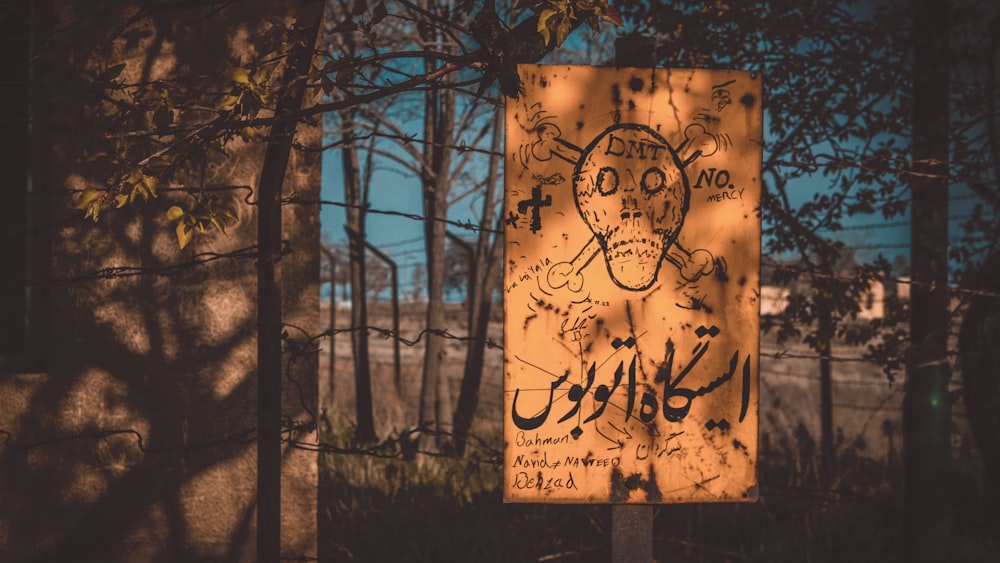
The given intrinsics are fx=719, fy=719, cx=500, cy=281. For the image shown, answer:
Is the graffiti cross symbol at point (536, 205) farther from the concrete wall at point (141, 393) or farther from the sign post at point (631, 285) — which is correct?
the concrete wall at point (141, 393)

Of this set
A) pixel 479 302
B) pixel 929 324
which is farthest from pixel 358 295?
pixel 929 324

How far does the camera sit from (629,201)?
162 centimetres

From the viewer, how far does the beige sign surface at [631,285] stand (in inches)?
62.9

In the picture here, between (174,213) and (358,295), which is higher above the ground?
(174,213)

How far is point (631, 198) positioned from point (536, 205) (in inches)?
8.5

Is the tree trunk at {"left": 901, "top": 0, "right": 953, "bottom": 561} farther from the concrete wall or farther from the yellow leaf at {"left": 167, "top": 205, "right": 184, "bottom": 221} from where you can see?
the yellow leaf at {"left": 167, "top": 205, "right": 184, "bottom": 221}

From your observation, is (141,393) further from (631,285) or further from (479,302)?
(479,302)

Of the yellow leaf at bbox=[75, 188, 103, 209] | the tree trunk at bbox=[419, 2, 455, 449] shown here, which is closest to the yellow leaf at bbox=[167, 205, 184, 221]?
the yellow leaf at bbox=[75, 188, 103, 209]

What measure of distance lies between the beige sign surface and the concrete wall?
1.06 m

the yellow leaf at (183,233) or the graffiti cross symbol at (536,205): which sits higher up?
the graffiti cross symbol at (536,205)

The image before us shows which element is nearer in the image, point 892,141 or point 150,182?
point 150,182

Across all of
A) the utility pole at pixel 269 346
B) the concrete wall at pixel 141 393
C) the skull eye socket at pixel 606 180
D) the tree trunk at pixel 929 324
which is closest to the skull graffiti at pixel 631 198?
the skull eye socket at pixel 606 180

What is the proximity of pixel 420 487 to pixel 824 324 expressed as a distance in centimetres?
229

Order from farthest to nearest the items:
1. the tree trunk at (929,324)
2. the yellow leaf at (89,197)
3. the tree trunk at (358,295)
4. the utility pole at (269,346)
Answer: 1. the tree trunk at (358,295)
2. the tree trunk at (929,324)
3. the utility pole at (269,346)
4. the yellow leaf at (89,197)
